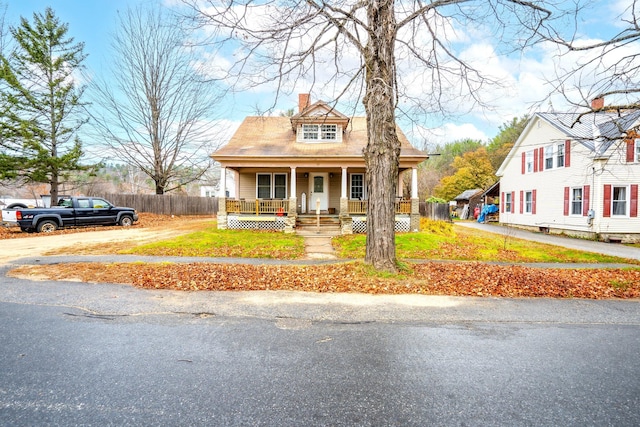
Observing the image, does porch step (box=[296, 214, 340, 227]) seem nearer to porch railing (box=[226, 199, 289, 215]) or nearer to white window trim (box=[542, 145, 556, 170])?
porch railing (box=[226, 199, 289, 215])

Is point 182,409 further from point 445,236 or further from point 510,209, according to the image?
point 510,209

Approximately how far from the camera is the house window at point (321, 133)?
1836 cm

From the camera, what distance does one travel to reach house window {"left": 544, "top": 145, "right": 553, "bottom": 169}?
20.0 metres

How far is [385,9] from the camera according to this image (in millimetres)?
6660

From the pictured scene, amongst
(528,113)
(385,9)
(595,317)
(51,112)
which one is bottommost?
(595,317)

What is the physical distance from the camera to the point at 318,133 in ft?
59.9

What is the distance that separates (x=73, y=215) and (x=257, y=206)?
9.22 metres

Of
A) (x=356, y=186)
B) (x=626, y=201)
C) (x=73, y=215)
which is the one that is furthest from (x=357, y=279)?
(x=626, y=201)

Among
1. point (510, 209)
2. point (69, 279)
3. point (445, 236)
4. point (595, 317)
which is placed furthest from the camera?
point (510, 209)

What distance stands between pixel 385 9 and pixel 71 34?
23.3 m

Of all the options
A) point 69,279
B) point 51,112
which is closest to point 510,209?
point 69,279

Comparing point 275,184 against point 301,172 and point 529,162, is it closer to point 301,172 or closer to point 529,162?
point 301,172

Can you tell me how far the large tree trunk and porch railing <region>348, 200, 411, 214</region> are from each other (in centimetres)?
936

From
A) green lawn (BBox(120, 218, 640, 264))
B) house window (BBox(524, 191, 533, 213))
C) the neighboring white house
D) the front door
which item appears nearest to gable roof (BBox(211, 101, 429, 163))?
the front door
